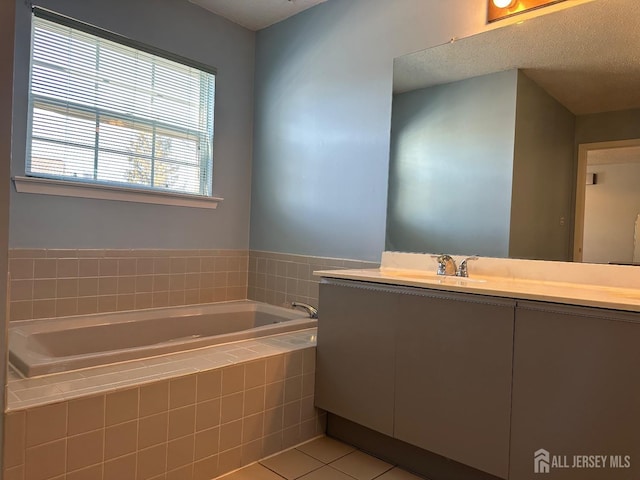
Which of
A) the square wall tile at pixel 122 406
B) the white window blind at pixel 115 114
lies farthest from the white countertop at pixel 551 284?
the white window blind at pixel 115 114

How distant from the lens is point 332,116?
2.78 m

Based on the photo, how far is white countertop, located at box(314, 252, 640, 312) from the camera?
1356 mm

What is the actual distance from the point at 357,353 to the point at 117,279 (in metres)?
1.56

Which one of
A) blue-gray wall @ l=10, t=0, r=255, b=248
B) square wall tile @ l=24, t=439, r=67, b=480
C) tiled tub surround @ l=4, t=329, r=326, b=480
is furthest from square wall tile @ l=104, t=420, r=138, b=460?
blue-gray wall @ l=10, t=0, r=255, b=248

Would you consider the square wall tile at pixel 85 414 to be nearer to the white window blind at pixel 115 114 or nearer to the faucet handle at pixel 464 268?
the white window blind at pixel 115 114

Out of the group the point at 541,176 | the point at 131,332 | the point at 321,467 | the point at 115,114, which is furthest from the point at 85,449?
the point at 541,176

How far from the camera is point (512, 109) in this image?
6.63ft

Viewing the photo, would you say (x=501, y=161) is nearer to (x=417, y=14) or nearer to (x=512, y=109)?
(x=512, y=109)

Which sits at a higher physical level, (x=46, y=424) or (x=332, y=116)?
(x=332, y=116)

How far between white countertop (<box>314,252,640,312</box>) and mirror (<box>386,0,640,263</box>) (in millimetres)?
54

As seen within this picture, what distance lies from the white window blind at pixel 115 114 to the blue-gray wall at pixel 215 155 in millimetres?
69

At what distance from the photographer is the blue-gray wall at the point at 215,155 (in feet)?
7.39

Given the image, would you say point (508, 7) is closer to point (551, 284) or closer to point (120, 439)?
point (551, 284)

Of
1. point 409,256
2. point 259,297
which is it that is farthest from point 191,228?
point 409,256
